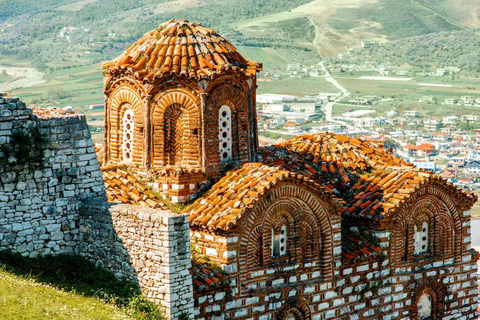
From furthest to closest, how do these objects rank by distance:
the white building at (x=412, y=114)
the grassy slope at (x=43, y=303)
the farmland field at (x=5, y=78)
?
1. the farmland field at (x=5, y=78)
2. the white building at (x=412, y=114)
3. the grassy slope at (x=43, y=303)

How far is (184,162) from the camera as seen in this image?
18266 millimetres

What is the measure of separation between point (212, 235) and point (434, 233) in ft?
20.8

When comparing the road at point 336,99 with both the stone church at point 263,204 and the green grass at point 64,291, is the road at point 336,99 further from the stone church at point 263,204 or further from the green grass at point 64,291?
the green grass at point 64,291

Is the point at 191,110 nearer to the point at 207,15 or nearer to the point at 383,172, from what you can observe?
the point at 383,172

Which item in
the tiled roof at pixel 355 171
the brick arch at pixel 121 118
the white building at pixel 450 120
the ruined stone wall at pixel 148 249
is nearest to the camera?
the ruined stone wall at pixel 148 249

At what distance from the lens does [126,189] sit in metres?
17.9

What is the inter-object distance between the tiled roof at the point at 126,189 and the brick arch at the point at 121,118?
0.45 metres

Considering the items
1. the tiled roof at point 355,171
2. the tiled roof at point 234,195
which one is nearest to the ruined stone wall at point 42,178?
the tiled roof at point 234,195

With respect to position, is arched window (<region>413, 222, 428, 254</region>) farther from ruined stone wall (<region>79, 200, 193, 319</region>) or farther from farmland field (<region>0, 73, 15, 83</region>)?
farmland field (<region>0, 73, 15, 83</region>)

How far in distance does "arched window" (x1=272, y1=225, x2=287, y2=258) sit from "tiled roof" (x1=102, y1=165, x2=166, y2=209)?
2.49 meters

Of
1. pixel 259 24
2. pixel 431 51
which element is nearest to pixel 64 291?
pixel 431 51

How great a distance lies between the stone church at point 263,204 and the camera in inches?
653

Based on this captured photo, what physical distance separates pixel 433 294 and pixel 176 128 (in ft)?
24.7

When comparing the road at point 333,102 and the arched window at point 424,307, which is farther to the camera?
the road at point 333,102
